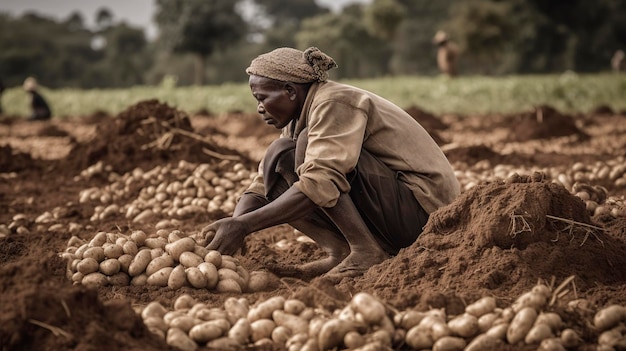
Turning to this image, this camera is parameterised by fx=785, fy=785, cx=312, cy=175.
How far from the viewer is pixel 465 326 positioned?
9.11 ft

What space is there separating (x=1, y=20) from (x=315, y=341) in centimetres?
6643

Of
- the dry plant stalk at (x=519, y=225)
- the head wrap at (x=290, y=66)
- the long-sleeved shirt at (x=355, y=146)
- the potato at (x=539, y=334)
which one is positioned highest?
the head wrap at (x=290, y=66)

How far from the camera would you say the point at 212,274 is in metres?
3.64

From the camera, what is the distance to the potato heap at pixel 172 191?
6.44 meters

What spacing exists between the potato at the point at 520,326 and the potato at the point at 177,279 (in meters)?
1.61

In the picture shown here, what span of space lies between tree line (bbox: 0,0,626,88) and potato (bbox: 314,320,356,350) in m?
21.5

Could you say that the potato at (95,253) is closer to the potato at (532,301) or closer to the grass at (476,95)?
the potato at (532,301)

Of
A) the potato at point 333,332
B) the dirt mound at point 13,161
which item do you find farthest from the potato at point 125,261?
the dirt mound at point 13,161

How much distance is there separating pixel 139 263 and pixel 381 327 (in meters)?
1.49

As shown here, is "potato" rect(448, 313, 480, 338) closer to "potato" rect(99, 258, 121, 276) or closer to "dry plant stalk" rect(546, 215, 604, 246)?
"dry plant stalk" rect(546, 215, 604, 246)

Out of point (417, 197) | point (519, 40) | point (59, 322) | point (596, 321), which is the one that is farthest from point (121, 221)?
point (519, 40)

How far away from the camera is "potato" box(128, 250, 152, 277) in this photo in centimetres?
379

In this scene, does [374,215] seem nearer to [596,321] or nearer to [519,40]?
[596,321]

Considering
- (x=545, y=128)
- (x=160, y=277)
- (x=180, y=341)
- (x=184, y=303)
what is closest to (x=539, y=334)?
(x=180, y=341)
